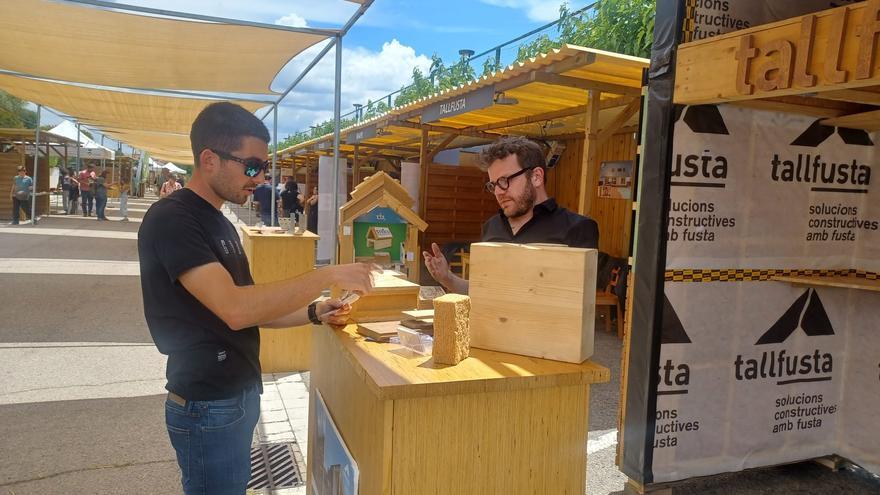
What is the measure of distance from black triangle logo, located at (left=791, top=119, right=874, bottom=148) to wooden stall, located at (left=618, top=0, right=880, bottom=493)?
11mm

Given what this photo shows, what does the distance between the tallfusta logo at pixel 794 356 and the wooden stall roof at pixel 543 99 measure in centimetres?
231

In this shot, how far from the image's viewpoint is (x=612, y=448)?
14.0ft

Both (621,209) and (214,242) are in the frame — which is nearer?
(214,242)

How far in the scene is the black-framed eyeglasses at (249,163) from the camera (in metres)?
1.98

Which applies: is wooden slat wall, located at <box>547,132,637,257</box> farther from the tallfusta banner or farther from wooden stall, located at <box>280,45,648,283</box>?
the tallfusta banner

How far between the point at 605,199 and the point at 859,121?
651 centimetres

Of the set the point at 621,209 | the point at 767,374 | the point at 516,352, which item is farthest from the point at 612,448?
the point at 621,209

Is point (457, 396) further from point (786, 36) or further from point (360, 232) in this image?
point (360, 232)

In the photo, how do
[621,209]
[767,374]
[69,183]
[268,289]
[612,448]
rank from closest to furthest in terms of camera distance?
[268,289] < [767,374] < [612,448] < [621,209] < [69,183]

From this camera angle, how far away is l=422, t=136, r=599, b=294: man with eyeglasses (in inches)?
108

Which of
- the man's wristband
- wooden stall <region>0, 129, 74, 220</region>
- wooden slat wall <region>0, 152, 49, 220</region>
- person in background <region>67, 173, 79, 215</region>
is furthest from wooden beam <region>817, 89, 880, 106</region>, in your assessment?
person in background <region>67, 173, 79, 215</region>

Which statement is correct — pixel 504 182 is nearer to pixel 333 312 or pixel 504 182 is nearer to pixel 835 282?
pixel 333 312

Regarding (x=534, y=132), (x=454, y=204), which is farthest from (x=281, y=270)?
(x=454, y=204)

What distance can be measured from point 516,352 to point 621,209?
27.6 feet
